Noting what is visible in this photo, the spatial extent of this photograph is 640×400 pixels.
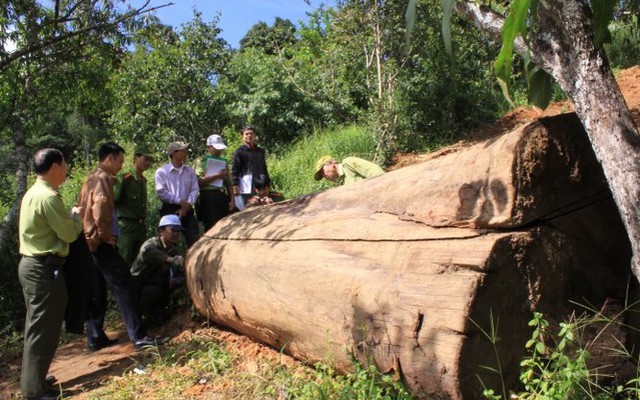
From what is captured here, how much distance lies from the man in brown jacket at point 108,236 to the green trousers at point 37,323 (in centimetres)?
62

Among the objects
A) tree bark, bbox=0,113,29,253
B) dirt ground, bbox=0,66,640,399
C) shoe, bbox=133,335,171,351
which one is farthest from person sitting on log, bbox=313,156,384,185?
tree bark, bbox=0,113,29,253

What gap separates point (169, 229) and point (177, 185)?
0.67 m

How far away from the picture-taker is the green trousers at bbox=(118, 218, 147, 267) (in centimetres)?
511

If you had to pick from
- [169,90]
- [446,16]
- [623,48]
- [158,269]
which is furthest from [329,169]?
A: [623,48]

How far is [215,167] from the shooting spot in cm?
580

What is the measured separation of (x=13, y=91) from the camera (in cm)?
638

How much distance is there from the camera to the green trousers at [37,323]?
364cm

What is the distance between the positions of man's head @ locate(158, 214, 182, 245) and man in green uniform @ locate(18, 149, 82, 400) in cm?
118

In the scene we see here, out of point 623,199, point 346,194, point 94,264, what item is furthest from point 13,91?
point 623,199

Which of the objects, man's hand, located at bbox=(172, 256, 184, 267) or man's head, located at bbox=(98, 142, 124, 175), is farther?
man's hand, located at bbox=(172, 256, 184, 267)

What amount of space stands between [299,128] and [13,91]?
6.49 metres

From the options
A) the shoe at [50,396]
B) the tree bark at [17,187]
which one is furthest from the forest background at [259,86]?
the shoe at [50,396]

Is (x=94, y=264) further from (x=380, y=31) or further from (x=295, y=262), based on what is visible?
(x=380, y=31)

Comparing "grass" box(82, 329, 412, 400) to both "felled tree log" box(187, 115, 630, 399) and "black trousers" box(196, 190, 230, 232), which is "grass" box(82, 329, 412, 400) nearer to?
"felled tree log" box(187, 115, 630, 399)
